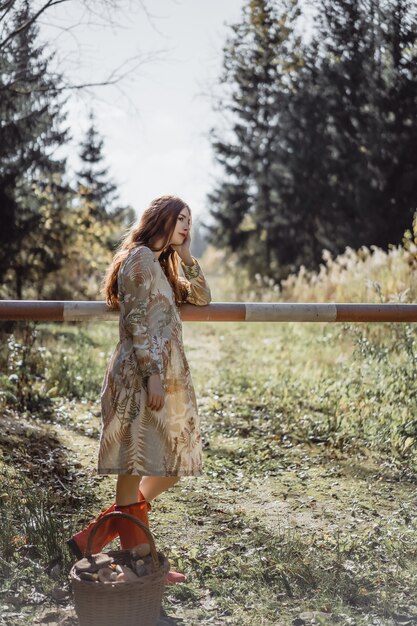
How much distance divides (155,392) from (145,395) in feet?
0.28

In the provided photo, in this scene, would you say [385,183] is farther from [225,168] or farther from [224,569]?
[224,569]

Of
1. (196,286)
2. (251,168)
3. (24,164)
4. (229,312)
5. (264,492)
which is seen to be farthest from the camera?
(251,168)

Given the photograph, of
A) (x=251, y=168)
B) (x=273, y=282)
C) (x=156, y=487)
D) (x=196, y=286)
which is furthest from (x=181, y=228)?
(x=251, y=168)

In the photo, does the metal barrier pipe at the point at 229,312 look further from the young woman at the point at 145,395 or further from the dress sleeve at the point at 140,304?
the dress sleeve at the point at 140,304

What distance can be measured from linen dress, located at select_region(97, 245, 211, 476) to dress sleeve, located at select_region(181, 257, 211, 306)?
30 centimetres

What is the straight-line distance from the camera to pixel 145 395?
303 cm

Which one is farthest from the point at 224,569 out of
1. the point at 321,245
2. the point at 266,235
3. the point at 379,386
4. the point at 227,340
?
the point at 266,235

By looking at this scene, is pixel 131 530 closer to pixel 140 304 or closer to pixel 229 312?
pixel 140 304

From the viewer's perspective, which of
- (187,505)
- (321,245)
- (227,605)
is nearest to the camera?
(227,605)

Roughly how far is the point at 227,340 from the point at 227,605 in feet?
28.7

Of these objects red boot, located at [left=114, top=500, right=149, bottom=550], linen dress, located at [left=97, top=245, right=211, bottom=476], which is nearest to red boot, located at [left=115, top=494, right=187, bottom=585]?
red boot, located at [left=114, top=500, right=149, bottom=550]

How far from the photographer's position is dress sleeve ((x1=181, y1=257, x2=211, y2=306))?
3.45 meters

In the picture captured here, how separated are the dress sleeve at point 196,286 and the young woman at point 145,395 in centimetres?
23

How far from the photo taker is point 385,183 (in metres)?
16.3
